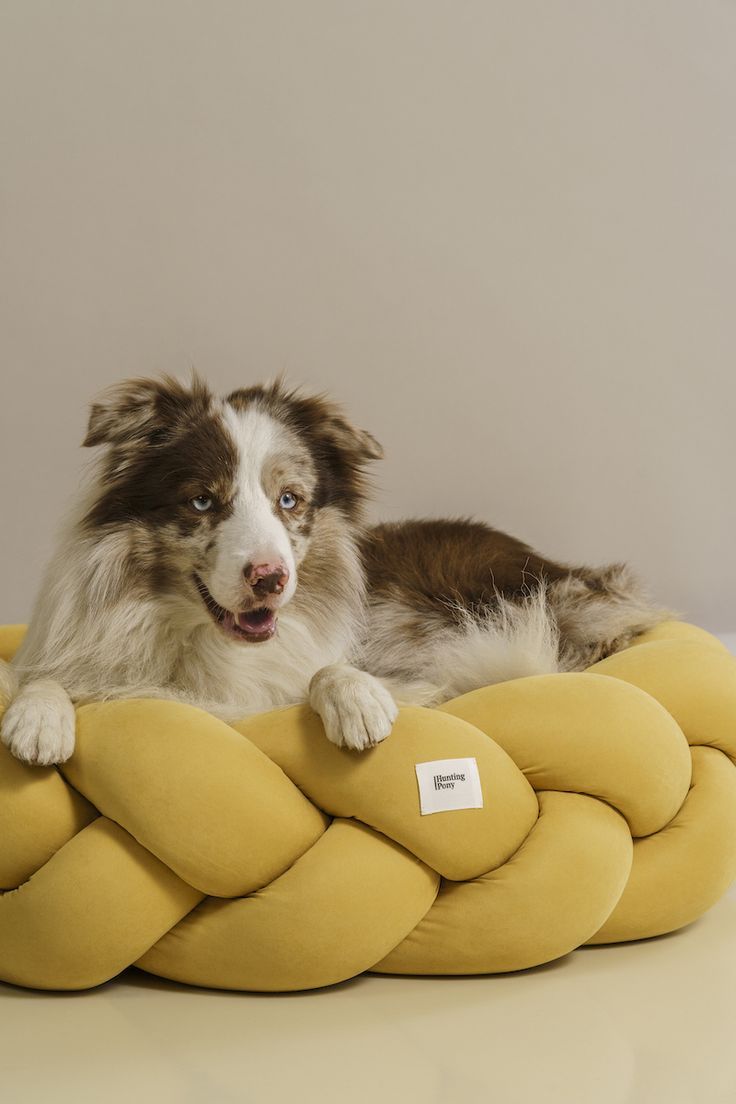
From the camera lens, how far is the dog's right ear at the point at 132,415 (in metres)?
2.08

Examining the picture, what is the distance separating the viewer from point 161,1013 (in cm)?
157

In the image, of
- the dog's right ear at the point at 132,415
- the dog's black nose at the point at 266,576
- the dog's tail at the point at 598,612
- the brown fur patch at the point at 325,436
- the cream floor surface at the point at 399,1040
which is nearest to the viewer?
the cream floor surface at the point at 399,1040

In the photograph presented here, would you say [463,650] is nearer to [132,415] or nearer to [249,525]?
[249,525]

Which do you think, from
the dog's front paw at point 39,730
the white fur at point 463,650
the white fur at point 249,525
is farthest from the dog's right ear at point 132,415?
the white fur at point 463,650

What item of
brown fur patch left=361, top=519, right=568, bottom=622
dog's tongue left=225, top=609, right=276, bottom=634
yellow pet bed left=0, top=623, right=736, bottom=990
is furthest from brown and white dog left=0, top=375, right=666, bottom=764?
brown fur patch left=361, top=519, right=568, bottom=622

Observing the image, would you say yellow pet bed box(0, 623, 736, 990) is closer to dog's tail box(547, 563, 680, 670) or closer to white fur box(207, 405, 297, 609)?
white fur box(207, 405, 297, 609)

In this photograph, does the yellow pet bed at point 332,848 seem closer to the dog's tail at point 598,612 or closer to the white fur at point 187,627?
the white fur at point 187,627

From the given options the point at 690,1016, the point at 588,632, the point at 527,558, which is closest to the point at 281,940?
the point at 690,1016

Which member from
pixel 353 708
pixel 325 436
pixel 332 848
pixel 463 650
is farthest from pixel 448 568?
pixel 332 848

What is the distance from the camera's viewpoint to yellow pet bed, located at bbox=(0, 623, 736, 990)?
1582 mm

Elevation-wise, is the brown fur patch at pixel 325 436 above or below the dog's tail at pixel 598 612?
above

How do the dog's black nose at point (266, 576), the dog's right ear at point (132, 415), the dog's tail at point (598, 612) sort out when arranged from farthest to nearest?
1. the dog's tail at point (598, 612)
2. the dog's right ear at point (132, 415)
3. the dog's black nose at point (266, 576)

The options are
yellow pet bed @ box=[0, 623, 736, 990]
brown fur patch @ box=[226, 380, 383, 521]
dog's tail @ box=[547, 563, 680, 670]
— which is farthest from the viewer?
dog's tail @ box=[547, 563, 680, 670]

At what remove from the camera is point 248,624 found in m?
1.98
